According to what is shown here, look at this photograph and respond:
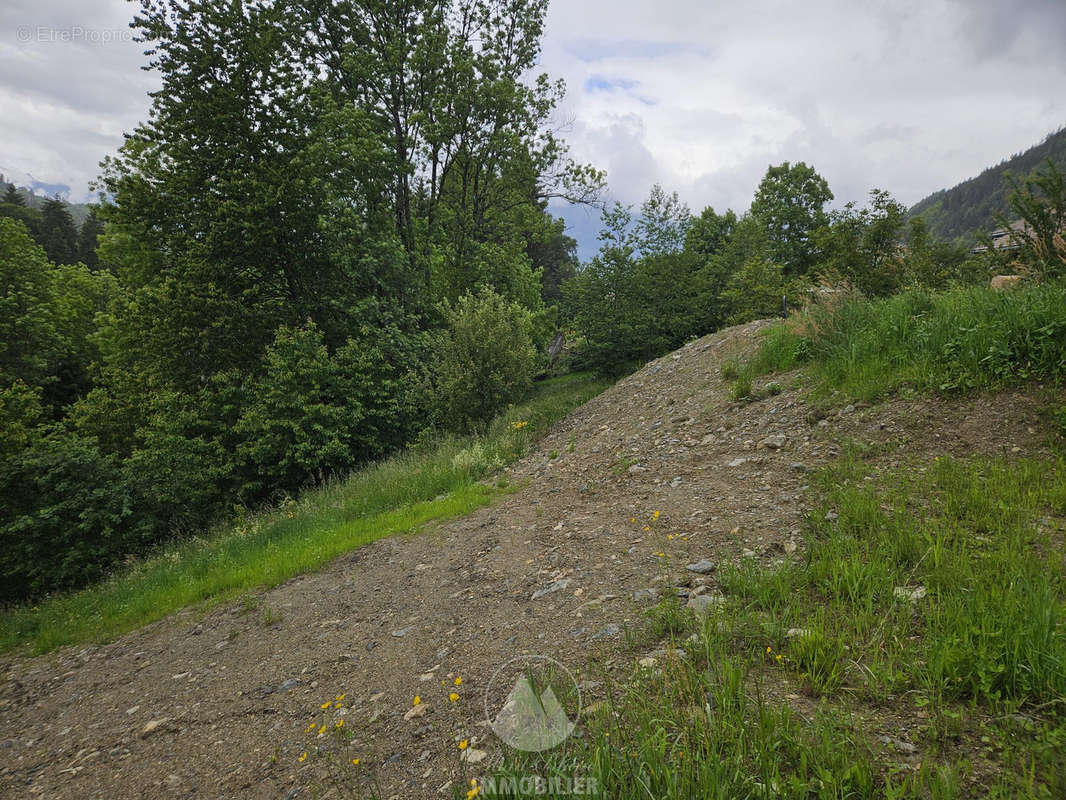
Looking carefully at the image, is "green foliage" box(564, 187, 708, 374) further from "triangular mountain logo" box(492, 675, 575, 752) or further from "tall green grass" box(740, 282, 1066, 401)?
"triangular mountain logo" box(492, 675, 575, 752)

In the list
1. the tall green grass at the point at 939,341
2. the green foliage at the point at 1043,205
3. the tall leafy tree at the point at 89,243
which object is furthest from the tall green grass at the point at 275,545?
the tall leafy tree at the point at 89,243

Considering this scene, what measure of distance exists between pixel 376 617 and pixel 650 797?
3946 millimetres

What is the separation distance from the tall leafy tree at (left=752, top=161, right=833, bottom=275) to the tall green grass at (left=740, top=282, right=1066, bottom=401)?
2812 cm

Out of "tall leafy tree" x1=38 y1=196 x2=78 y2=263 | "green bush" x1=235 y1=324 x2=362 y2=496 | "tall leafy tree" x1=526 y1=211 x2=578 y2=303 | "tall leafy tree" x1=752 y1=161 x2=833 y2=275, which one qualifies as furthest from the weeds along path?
"tall leafy tree" x1=38 y1=196 x2=78 y2=263

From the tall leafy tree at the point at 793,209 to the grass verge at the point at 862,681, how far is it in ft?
110

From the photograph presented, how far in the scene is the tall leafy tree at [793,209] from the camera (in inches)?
1262

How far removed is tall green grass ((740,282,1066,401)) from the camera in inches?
208

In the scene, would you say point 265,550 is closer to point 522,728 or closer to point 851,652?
point 522,728

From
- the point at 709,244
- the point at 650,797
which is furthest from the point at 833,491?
the point at 709,244

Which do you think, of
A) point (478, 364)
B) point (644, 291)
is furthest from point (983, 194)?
point (478, 364)

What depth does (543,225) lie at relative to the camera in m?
24.4

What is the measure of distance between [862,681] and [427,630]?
141 inches

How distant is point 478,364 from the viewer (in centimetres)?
1473

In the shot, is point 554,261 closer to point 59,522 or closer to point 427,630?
point 59,522
